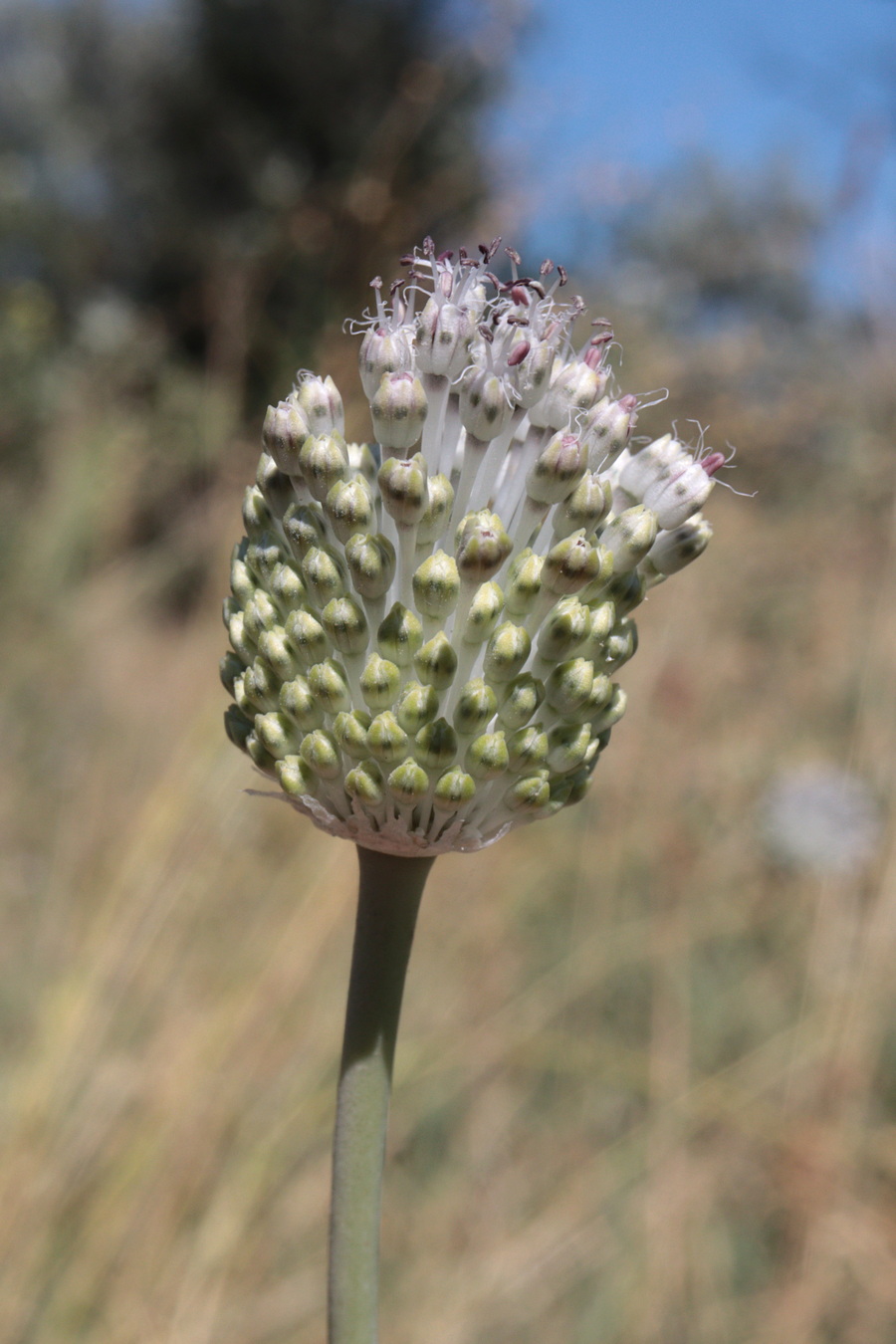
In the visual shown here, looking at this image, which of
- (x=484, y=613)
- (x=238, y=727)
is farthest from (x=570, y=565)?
(x=238, y=727)

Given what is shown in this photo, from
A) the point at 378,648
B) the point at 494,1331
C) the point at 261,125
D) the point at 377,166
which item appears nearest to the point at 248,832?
the point at 494,1331

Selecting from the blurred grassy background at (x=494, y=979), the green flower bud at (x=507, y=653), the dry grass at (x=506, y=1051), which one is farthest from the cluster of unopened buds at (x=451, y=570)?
the dry grass at (x=506, y=1051)

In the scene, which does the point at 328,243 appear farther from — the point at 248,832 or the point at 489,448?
the point at 489,448

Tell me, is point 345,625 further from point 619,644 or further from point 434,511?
point 619,644

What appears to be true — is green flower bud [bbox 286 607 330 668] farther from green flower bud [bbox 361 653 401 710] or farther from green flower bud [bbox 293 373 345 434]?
green flower bud [bbox 293 373 345 434]

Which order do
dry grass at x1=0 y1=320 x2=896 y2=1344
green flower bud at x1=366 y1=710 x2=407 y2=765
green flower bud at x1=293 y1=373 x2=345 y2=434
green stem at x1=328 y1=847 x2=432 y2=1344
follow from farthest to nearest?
dry grass at x1=0 y1=320 x2=896 y2=1344
green flower bud at x1=293 y1=373 x2=345 y2=434
green flower bud at x1=366 y1=710 x2=407 y2=765
green stem at x1=328 y1=847 x2=432 y2=1344

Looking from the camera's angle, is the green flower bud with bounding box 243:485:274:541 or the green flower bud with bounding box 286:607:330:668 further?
the green flower bud with bounding box 243:485:274:541

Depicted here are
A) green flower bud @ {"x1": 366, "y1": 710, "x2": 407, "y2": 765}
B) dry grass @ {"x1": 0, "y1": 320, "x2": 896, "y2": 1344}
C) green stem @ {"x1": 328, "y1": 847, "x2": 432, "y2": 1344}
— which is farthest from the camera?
dry grass @ {"x1": 0, "y1": 320, "x2": 896, "y2": 1344}

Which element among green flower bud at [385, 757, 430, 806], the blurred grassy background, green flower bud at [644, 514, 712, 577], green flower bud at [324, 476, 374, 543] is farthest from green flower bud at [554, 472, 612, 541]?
the blurred grassy background
